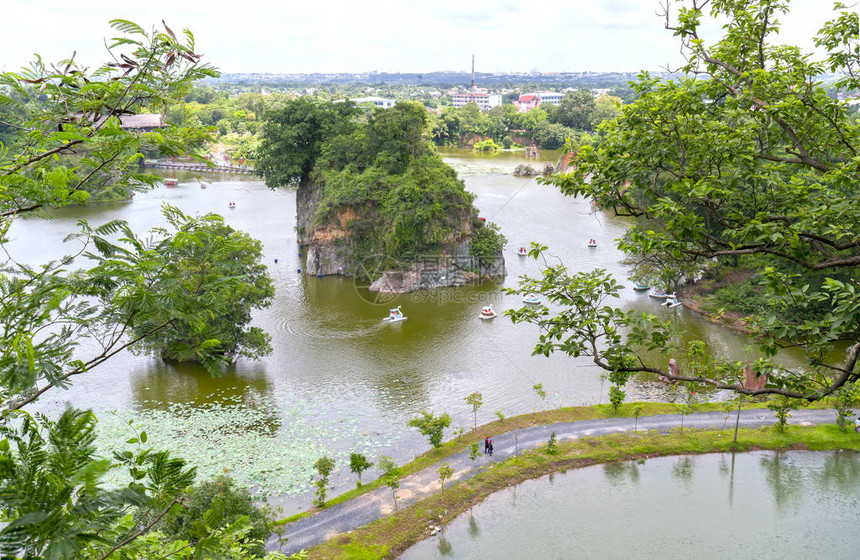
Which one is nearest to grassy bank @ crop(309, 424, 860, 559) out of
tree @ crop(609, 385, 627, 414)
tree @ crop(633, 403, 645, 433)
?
tree @ crop(633, 403, 645, 433)

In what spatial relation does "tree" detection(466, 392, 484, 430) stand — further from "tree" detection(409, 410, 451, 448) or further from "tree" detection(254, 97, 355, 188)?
"tree" detection(254, 97, 355, 188)

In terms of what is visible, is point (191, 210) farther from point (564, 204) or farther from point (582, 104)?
point (582, 104)

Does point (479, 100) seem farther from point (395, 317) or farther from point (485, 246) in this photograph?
point (395, 317)

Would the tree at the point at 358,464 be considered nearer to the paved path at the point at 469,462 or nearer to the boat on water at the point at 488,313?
the paved path at the point at 469,462

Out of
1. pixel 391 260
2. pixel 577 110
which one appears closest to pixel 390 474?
pixel 391 260

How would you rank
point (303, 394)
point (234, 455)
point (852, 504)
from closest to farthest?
point (852, 504)
point (234, 455)
point (303, 394)

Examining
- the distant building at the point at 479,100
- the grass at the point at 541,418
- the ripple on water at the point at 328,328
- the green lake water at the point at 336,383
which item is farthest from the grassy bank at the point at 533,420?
the distant building at the point at 479,100

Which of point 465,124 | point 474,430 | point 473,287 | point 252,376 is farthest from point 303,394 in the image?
point 465,124
